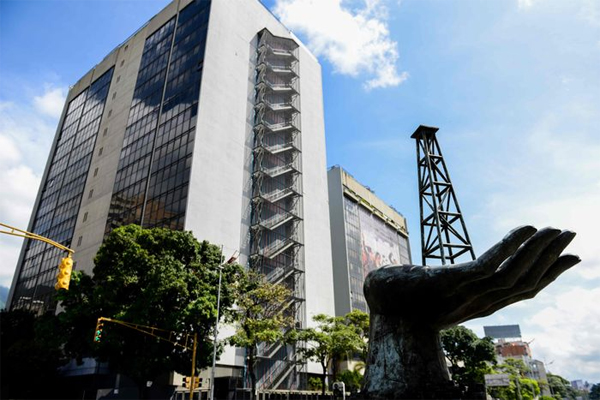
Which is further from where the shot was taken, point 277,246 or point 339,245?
point 339,245

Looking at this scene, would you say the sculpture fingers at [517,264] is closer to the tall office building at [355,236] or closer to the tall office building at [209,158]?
the tall office building at [209,158]

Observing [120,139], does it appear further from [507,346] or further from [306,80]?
[507,346]

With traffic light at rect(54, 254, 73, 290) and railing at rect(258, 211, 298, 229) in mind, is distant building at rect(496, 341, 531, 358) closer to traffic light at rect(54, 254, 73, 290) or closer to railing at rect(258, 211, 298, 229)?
railing at rect(258, 211, 298, 229)

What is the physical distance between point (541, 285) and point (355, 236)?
59.5m

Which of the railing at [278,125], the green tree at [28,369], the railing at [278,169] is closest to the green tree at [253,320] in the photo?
the green tree at [28,369]

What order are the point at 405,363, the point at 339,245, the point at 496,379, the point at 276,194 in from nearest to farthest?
the point at 405,363, the point at 496,379, the point at 276,194, the point at 339,245

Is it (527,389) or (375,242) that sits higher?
(375,242)

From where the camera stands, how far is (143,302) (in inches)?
1085

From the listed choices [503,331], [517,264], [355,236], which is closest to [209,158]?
[355,236]

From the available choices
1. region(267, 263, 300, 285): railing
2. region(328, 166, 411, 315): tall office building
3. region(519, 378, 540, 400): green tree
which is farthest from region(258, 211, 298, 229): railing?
region(519, 378, 540, 400): green tree

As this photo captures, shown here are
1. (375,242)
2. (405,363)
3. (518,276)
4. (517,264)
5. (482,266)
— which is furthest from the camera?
(375,242)

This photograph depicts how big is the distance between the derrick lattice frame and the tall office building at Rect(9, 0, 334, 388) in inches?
7.1

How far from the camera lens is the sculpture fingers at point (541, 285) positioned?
14656mm

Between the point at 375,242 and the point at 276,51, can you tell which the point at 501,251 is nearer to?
the point at 276,51
